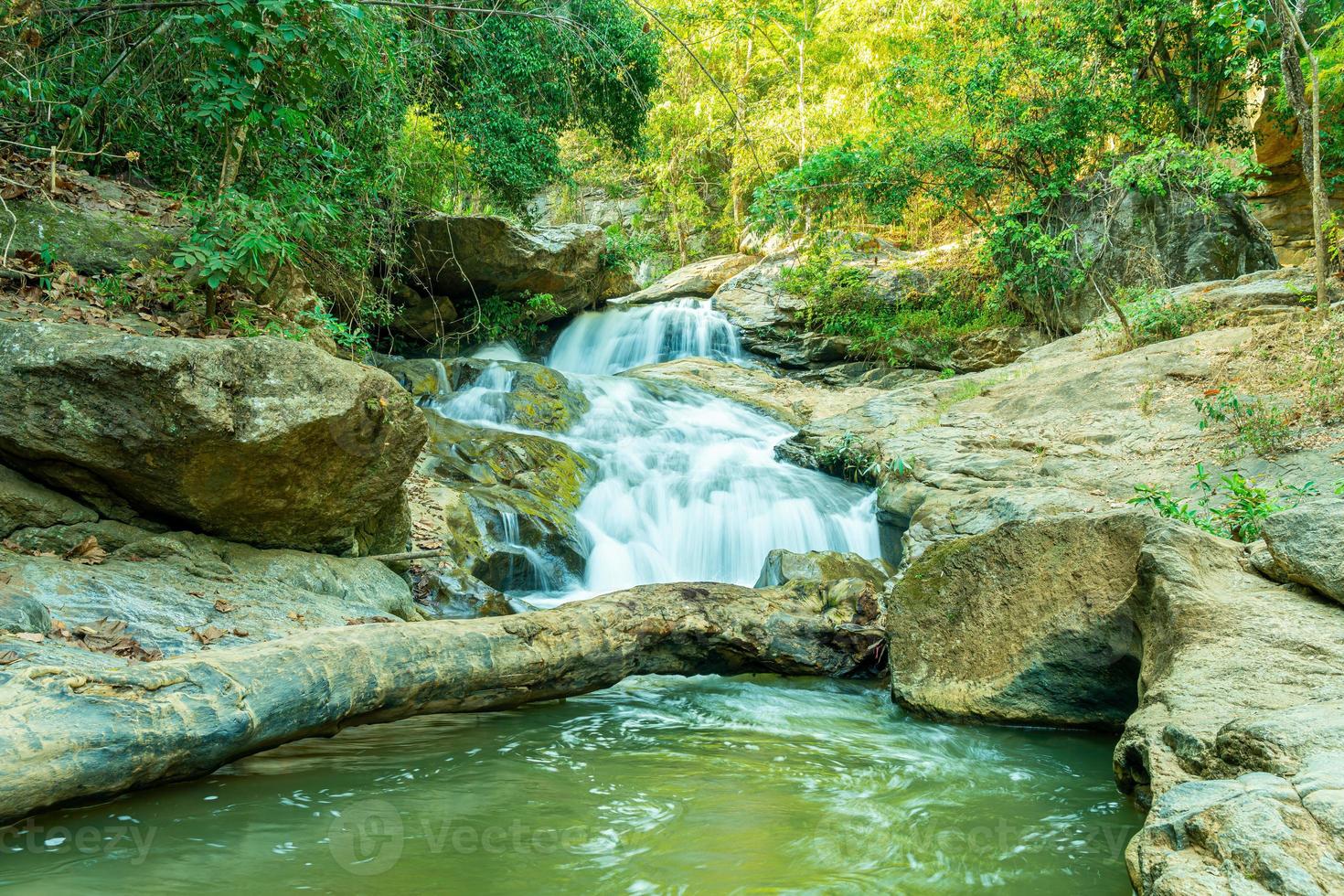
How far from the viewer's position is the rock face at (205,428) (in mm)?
4320

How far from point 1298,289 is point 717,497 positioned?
7336 millimetres

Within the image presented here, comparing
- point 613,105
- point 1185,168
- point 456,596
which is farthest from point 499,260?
point 1185,168

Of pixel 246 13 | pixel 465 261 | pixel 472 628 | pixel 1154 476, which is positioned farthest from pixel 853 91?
pixel 472 628

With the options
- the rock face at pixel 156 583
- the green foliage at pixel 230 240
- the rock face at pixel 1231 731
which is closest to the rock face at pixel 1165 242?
the rock face at pixel 1231 731

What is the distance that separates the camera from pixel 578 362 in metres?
16.7

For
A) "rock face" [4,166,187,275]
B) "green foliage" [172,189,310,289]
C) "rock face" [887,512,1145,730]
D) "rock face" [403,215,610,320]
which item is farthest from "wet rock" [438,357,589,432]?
"rock face" [887,512,1145,730]

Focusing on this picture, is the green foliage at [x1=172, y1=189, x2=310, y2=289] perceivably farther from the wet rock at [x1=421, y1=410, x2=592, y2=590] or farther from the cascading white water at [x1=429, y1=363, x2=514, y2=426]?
the cascading white water at [x1=429, y1=363, x2=514, y2=426]

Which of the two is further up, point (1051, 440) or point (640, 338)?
point (640, 338)

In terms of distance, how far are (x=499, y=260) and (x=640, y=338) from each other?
3.96 metres

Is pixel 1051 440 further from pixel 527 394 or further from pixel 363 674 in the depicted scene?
pixel 363 674

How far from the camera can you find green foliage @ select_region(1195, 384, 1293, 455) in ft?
22.9

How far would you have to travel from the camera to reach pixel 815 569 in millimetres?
6820

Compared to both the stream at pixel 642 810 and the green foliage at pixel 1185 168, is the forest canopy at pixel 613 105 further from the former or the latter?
the stream at pixel 642 810

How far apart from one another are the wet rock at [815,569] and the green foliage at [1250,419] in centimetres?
340
